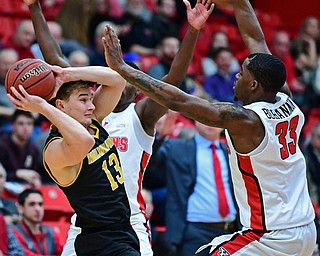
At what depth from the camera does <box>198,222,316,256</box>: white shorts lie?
5.30 m

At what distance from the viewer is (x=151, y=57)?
493 inches

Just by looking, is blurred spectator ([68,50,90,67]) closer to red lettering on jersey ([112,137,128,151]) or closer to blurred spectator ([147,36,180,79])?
A: blurred spectator ([147,36,180,79])

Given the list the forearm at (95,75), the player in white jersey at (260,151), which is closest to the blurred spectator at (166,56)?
the forearm at (95,75)

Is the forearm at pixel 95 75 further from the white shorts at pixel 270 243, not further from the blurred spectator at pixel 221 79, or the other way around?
the blurred spectator at pixel 221 79

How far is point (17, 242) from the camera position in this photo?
818 centimetres

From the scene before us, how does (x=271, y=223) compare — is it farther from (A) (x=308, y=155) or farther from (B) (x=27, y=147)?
(A) (x=308, y=155)

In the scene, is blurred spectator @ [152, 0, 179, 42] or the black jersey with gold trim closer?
the black jersey with gold trim

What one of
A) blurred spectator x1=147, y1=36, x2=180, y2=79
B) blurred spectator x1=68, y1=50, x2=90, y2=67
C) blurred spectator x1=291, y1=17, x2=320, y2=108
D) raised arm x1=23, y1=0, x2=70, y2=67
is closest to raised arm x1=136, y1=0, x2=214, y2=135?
raised arm x1=23, y1=0, x2=70, y2=67

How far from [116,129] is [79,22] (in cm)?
641

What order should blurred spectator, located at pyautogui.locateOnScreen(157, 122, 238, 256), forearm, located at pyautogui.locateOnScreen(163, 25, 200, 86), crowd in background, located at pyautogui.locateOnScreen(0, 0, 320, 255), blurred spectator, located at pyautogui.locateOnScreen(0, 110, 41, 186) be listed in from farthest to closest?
crowd in background, located at pyautogui.locateOnScreen(0, 0, 320, 255) < blurred spectator, located at pyautogui.locateOnScreen(0, 110, 41, 186) < blurred spectator, located at pyautogui.locateOnScreen(157, 122, 238, 256) < forearm, located at pyautogui.locateOnScreen(163, 25, 200, 86)

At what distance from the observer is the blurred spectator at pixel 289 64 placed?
44.2 feet

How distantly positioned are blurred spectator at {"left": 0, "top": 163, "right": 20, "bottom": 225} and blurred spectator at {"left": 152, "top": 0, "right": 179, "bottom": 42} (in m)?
5.06

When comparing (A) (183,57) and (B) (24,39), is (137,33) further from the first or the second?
(A) (183,57)

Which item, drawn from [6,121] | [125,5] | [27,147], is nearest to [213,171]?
[27,147]
